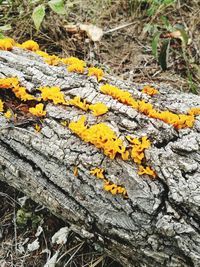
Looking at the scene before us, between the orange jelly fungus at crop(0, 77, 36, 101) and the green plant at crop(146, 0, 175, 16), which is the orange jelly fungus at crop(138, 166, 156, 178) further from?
the green plant at crop(146, 0, 175, 16)

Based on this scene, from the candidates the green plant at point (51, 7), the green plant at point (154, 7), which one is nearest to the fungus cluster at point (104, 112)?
the green plant at point (51, 7)

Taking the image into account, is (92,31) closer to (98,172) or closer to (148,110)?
(148,110)

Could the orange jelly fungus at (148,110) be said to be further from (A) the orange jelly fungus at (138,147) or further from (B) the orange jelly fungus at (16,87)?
(B) the orange jelly fungus at (16,87)

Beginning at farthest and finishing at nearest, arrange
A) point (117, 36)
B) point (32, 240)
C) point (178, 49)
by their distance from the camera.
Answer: point (117, 36) → point (178, 49) → point (32, 240)

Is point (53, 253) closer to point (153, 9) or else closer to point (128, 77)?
point (128, 77)

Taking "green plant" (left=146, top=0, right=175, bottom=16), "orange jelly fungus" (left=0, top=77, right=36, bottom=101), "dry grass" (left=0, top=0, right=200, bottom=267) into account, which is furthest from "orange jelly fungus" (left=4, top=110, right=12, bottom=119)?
"green plant" (left=146, top=0, right=175, bottom=16)

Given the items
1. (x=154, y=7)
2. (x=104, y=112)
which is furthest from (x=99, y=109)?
(x=154, y=7)

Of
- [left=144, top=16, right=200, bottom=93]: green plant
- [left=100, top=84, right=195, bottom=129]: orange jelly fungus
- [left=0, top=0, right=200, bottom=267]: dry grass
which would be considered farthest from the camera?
[left=0, top=0, right=200, bottom=267]: dry grass
